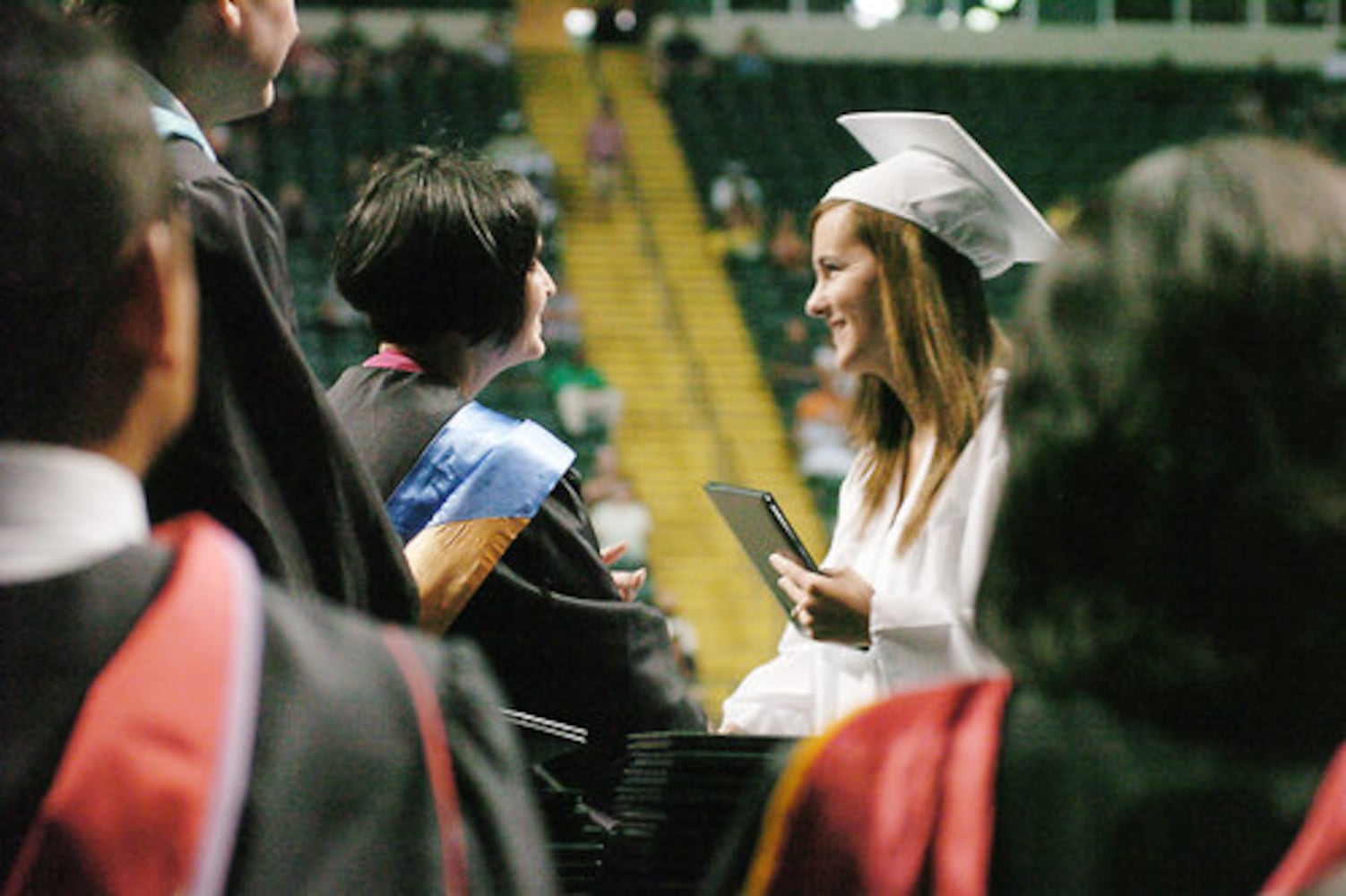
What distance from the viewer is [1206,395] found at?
0.89 m

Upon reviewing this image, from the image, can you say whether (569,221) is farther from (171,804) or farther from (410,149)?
(171,804)

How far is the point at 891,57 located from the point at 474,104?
5.30 m

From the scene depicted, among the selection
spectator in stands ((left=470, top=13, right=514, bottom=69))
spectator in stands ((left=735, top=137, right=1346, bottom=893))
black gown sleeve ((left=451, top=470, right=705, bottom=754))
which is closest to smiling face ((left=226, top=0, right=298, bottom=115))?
black gown sleeve ((left=451, top=470, right=705, bottom=754))

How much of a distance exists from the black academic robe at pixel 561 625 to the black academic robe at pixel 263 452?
0.51 metres

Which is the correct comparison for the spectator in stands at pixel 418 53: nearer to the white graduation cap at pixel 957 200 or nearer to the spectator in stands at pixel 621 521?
the spectator in stands at pixel 621 521

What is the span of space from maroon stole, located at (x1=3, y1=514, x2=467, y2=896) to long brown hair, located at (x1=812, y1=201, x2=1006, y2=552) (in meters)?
1.55

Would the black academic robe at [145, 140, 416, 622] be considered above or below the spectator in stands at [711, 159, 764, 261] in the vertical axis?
above

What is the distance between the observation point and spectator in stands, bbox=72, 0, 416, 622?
1.52m

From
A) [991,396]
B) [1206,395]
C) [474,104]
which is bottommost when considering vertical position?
[474,104]

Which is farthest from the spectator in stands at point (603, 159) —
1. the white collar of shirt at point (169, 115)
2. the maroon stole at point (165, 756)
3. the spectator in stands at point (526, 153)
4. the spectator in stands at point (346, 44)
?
the maroon stole at point (165, 756)

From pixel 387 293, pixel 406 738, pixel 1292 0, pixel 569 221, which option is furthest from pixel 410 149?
pixel 1292 0

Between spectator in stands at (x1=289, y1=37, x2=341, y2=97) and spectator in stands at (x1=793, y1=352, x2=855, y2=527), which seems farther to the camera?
spectator in stands at (x1=289, y1=37, x2=341, y2=97)

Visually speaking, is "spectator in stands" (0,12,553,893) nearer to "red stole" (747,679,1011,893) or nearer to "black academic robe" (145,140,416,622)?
"red stole" (747,679,1011,893)

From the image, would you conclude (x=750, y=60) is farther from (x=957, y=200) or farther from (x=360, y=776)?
(x=360, y=776)
